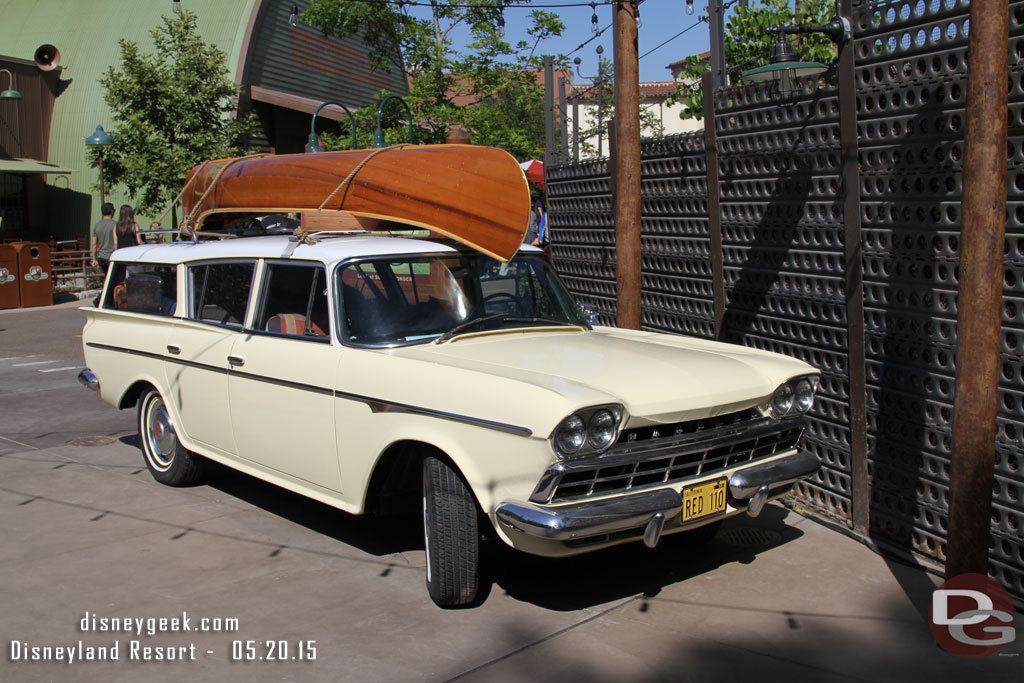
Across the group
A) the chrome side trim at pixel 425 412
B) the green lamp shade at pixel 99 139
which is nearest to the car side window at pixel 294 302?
the chrome side trim at pixel 425 412

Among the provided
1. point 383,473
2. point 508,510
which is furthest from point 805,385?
point 383,473

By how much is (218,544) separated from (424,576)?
4.26 ft

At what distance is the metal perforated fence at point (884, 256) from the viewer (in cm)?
472

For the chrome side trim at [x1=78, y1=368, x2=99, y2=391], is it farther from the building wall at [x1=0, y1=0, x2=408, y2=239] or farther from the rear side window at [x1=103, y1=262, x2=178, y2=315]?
the building wall at [x1=0, y1=0, x2=408, y2=239]

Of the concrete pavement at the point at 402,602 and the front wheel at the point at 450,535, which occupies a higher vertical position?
the front wheel at the point at 450,535

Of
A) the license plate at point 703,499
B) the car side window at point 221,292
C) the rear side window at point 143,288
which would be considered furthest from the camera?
the rear side window at point 143,288

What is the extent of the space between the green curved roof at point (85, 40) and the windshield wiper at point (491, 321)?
71.6ft

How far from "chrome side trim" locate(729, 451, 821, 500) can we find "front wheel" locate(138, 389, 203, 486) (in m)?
3.75

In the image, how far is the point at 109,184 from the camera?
2325 centimetres

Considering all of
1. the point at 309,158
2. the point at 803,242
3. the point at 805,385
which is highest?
the point at 309,158

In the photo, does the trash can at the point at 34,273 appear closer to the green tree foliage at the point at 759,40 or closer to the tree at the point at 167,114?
the tree at the point at 167,114

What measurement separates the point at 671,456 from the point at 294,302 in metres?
2.36

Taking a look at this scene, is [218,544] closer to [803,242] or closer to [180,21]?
[803,242]

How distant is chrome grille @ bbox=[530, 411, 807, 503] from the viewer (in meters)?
4.12
